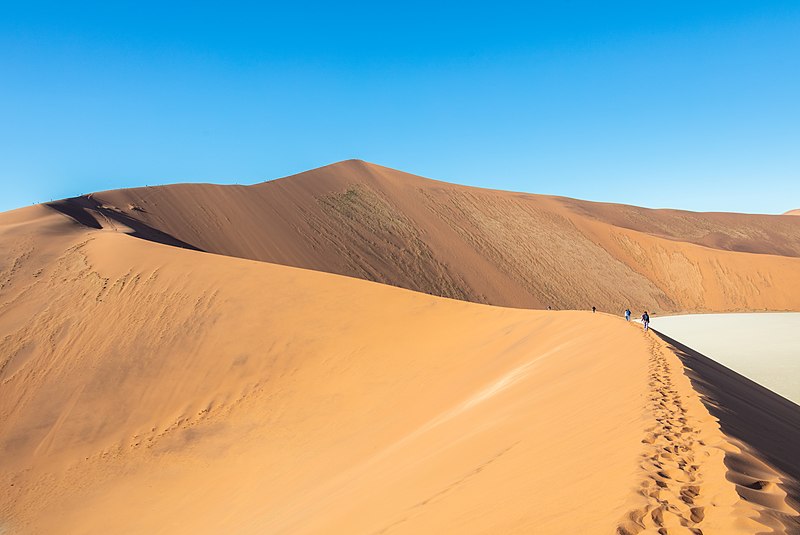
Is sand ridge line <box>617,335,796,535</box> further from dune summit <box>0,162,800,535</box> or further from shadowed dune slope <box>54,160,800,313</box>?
shadowed dune slope <box>54,160,800,313</box>

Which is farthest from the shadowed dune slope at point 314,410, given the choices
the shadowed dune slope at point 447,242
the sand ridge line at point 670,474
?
the shadowed dune slope at point 447,242

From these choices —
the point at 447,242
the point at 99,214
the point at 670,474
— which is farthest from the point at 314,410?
the point at 447,242

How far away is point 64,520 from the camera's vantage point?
11219 mm

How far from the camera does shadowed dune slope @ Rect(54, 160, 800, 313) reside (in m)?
37.7

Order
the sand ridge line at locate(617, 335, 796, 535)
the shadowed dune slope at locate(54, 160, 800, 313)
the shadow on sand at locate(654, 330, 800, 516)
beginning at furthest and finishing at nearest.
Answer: the shadowed dune slope at locate(54, 160, 800, 313)
the shadow on sand at locate(654, 330, 800, 516)
the sand ridge line at locate(617, 335, 796, 535)

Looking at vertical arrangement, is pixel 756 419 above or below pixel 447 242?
below

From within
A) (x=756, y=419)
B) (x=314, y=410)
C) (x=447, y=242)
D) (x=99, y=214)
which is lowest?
(x=314, y=410)

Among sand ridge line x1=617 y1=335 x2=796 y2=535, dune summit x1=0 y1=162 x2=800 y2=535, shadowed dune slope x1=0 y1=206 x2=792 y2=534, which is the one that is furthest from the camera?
shadowed dune slope x1=0 y1=206 x2=792 y2=534

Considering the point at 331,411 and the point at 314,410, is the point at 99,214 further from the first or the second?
the point at 331,411

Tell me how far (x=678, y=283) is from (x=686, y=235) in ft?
109

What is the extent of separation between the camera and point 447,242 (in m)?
49.1

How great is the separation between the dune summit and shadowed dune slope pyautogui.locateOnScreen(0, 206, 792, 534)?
0.04 m

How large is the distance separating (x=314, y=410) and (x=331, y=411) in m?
0.51

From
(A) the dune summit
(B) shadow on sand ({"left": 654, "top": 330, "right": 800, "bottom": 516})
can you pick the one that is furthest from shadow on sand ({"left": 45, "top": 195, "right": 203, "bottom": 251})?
(B) shadow on sand ({"left": 654, "top": 330, "right": 800, "bottom": 516})
